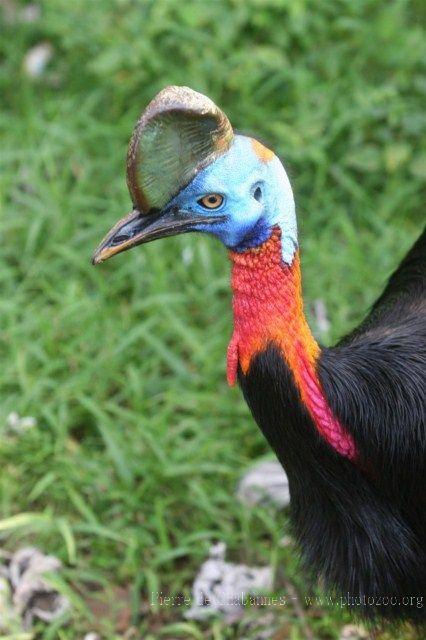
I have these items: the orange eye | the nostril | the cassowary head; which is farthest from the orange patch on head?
the nostril

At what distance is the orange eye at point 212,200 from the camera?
7.10 ft

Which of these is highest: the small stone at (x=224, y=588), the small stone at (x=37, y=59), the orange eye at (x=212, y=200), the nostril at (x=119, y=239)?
the small stone at (x=37, y=59)

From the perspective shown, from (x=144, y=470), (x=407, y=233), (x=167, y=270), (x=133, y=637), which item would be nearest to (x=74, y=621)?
(x=133, y=637)

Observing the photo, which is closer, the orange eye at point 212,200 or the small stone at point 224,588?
the orange eye at point 212,200

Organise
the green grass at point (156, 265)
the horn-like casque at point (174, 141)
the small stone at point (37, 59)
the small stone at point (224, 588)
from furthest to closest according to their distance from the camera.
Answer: the small stone at point (37, 59)
the green grass at point (156, 265)
the small stone at point (224, 588)
the horn-like casque at point (174, 141)

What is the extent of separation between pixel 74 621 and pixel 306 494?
1022 mm

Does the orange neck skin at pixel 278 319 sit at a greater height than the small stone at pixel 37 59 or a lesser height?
lesser

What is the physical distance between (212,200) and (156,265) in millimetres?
1892

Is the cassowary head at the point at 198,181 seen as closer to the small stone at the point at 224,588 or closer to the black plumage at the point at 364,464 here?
the black plumage at the point at 364,464

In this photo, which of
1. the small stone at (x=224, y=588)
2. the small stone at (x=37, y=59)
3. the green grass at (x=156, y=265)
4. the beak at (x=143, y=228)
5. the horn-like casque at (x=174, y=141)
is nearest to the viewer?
the horn-like casque at (x=174, y=141)

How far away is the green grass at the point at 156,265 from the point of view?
3340mm

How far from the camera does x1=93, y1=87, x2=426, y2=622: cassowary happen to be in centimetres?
214

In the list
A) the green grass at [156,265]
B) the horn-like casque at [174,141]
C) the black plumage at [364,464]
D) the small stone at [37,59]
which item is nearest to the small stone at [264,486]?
the green grass at [156,265]

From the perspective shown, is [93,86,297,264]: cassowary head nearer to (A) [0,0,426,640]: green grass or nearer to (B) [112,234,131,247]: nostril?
(B) [112,234,131,247]: nostril
